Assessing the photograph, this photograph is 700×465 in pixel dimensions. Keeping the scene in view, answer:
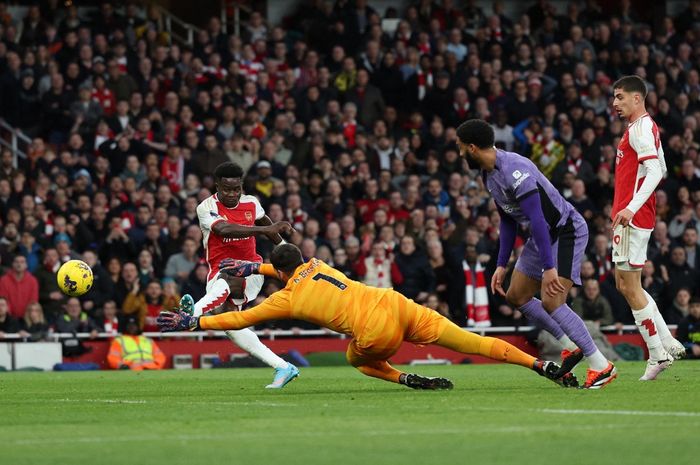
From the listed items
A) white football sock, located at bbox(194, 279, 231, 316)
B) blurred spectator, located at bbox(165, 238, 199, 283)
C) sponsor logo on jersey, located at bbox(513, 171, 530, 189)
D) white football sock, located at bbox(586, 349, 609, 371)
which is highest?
sponsor logo on jersey, located at bbox(513, 171, 530, 189)

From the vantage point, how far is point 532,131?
83.7 ft

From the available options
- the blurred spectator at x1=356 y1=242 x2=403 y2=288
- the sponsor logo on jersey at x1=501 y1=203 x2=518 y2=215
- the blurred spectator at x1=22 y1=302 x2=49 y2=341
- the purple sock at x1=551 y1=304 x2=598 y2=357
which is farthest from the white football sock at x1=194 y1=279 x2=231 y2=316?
the blurred spectator at x1=356 y1=242 x2=403 y2=288

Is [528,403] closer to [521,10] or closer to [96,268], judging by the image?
[96,268]

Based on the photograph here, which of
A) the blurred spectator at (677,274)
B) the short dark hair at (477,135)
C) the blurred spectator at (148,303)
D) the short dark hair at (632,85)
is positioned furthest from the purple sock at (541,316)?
the blurred spectator at (677,274)

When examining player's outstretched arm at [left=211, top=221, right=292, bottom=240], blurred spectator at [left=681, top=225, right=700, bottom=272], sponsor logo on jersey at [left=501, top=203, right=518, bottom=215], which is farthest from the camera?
blurred spectator at [left=681, top=225, right=700, bottom=272]

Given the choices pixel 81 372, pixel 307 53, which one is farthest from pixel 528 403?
pixel 307 53

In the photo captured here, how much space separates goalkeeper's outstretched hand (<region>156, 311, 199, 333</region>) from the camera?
36.9ft

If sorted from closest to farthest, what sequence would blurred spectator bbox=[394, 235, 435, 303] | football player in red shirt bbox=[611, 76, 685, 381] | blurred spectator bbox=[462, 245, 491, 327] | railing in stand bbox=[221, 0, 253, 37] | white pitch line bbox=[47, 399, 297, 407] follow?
white pitch line bbox=[47, 399, 297, 407], football player in red shirt bbox=[611, 76, 685, 381], blurred spectator bbox=[462, 245, 491, 327], blurred spectator bbox=[394, 235, 435, 303], railing in stand bbox=[221, 0, 253, 37]

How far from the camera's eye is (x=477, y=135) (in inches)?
451

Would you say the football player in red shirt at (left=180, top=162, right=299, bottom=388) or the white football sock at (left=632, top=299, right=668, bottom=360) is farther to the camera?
the football player in red shirt at (left=180, top=162, right=299, bottom=388)

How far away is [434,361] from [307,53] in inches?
286

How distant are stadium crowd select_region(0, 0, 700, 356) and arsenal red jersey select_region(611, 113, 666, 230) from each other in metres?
9.31

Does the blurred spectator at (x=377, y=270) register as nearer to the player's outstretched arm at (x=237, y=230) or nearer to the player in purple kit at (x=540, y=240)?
the player's outstretched arm at (x=237, y=230)

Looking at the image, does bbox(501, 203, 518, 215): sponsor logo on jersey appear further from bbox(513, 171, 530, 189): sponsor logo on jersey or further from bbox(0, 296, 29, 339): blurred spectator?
bbox(0, 296, 29, 339): blurred spectator
